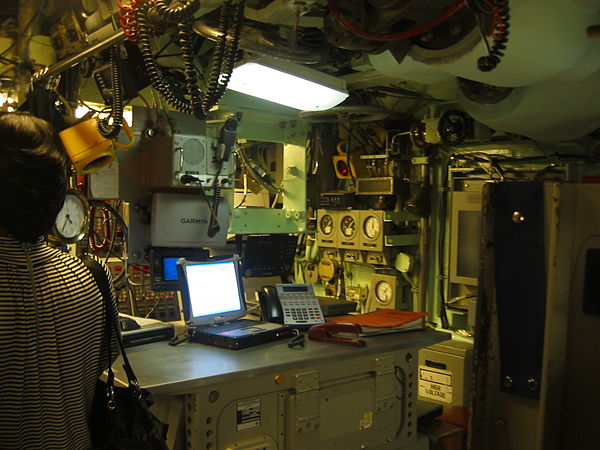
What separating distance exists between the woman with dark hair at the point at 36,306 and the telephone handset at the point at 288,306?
A: 1384 mm

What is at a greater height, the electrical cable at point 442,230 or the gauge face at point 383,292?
the electrical cable at point 442,230

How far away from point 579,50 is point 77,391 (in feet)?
6.70

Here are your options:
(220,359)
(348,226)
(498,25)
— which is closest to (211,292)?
(220,359)

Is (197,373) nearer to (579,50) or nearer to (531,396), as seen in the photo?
(531,396)

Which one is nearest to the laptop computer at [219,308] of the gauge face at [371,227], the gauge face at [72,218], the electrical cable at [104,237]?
the gauge face at [72,218]

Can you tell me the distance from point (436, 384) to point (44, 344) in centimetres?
287

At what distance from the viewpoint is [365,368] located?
2.55 metres

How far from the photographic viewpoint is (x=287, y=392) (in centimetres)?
230

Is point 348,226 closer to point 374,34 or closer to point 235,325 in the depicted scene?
point 235,325

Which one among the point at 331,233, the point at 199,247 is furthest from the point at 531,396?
the point at 331,233

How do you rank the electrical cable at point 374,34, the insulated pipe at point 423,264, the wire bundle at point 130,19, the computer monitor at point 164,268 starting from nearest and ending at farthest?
the electrical cable at point 374,34 < the wire bundle at point 130,19 < the computer monitor at point 164,268 < the insulated pipe at point 423,264

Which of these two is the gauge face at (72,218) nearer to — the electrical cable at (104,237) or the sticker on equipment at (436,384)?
the electrical cable at (104,237)

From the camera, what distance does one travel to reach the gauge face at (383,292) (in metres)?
4.52

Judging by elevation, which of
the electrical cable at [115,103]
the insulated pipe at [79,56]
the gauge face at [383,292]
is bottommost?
the gauge face at [383,292]
